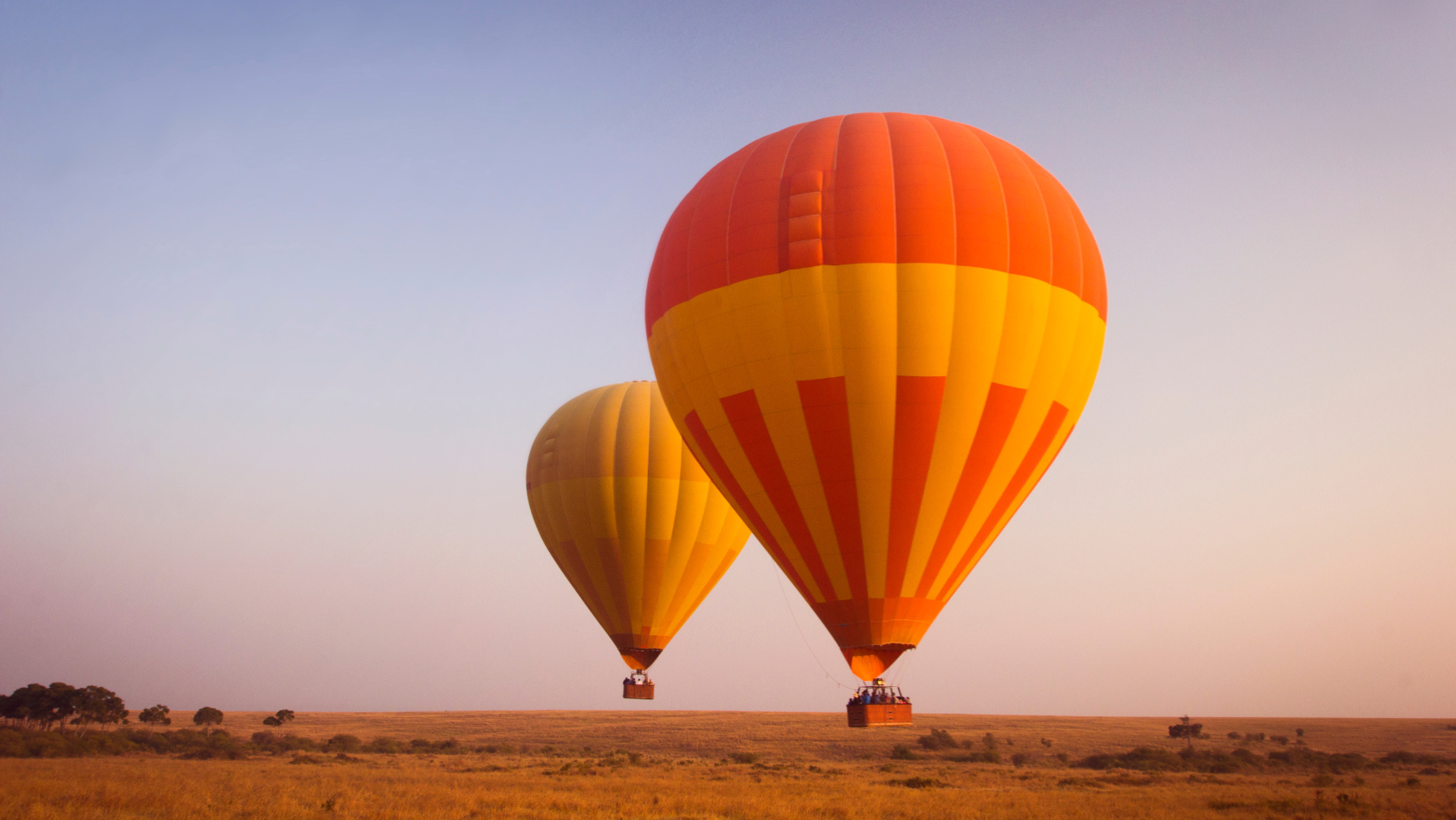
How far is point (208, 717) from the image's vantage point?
56219mm

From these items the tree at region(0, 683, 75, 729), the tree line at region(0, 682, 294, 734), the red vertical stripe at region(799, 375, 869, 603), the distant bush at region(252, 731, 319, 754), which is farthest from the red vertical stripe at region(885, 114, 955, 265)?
the tree at region(0, 683, 75, 729)

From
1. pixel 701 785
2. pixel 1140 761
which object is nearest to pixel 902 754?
pixel 1140 761

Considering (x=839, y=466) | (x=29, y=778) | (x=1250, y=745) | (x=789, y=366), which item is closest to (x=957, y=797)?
(x=839, y=466)

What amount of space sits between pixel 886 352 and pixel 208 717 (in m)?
55.6

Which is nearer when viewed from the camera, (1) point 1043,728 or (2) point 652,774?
(2) point 652,774

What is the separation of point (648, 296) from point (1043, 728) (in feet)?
163

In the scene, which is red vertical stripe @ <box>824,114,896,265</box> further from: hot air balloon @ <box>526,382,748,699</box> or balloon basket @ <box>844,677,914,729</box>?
hot air balloon @ <box>526,382,748,699</box>

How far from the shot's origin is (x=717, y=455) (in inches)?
762

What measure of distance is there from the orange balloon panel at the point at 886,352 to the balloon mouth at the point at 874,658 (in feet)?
0.13

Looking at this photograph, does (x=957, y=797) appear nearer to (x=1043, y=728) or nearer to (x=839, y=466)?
(x=839, y=466)

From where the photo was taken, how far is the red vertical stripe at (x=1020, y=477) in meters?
18.1

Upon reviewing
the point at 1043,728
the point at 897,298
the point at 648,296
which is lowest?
the point at 1043,728

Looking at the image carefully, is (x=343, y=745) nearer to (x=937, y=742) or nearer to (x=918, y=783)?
(x=937, y=742)

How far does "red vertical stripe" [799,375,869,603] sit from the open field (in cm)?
466
